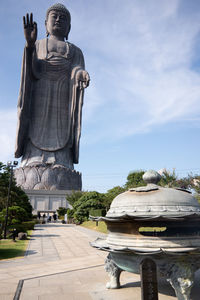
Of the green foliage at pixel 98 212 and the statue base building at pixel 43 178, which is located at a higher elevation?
the statue base building at pixel 43 178

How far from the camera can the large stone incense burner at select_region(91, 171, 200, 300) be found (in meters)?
3.86

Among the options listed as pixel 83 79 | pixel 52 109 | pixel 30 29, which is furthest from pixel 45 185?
pixel 30 29

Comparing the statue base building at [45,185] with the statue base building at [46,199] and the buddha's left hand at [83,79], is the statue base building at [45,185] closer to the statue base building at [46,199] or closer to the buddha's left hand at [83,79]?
the statue base building at [46,199]

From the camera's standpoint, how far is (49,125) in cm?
3691

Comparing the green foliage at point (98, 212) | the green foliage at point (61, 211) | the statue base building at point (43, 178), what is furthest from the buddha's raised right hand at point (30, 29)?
the green foliage at point (61, 211)

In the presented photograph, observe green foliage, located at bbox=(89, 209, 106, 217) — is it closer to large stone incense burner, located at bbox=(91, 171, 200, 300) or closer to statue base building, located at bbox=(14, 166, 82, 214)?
statue base building, located at bbox=(14, 166, 82, 214)

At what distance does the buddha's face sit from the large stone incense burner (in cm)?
3726

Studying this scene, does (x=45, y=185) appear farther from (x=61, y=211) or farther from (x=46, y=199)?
(x=61, y=211)

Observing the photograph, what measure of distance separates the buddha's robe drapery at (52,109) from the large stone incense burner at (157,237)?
1265 inches

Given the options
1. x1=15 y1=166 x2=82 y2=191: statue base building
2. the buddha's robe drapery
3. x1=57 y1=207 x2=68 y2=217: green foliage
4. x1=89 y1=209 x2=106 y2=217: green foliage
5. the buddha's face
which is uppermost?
the buddha's face

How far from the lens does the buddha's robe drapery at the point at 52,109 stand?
35594 mm

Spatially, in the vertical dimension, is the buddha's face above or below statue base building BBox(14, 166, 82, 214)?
above

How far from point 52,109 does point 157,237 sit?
34689 mm

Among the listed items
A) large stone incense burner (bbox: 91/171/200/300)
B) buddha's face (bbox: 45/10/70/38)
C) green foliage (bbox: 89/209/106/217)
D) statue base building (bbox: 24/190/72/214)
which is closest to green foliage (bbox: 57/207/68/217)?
statue base building (bbox: 24/190/72/214)
